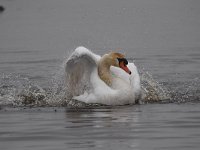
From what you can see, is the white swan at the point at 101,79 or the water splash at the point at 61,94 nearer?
the white swan at the point at 101,79

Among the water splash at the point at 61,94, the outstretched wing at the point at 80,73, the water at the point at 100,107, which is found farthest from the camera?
the water splash at the point at 61,94

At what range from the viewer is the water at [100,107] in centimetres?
1109

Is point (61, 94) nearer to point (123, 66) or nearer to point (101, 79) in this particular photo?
point (101, 79)

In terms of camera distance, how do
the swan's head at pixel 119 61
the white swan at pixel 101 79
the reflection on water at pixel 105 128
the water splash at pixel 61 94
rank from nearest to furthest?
the reflection on water at pixel 105 128
the white swan at pixel 101 79
the water splash at pixel 61 94
the swan's head at pixel 119 61

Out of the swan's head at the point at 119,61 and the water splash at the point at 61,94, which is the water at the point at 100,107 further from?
the swan's head at the point at 119,61

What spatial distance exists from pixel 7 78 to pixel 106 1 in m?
45.8

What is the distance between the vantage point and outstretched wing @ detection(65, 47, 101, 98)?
48.4ft

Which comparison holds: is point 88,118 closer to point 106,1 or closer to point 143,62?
point 143,62

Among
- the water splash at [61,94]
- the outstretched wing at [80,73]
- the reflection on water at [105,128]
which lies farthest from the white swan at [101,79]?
the reflection on water at [105,128]

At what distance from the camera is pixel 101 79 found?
15.1 metres

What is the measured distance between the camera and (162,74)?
18672 millimetres

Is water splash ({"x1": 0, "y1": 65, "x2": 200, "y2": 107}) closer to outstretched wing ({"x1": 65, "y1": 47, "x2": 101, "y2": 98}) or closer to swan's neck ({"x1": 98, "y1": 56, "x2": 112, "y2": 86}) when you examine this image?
outstretched wing ({"x1": 65, "y1": 47, "x2": 101, "y2": 98})

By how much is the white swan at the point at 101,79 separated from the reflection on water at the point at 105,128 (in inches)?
13.0

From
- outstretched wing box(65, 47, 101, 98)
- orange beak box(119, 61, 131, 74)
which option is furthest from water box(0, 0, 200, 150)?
orange beak box(119, 61, 131, 74)
